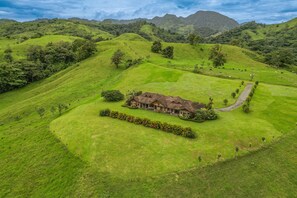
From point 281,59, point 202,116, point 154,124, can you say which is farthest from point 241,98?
point 281,59

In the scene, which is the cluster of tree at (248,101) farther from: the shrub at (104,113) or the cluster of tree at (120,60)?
the cluster of tree at (120,60)

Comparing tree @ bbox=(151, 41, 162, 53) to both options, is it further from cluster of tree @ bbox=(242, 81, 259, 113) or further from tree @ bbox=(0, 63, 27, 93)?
cluster of tree @ bbox=(242, 81, 259, 113)

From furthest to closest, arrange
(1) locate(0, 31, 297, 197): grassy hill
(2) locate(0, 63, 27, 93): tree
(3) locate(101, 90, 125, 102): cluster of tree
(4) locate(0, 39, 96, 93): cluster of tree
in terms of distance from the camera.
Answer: (4) locate(0, 39, 96, 93): cluster of tree < (2) locate(0, 63, 27, 93): tree < (3) locate(101, 90, 125, 102): cluster of tree < (1) locate(0, 31, 297, 197): grassy hill

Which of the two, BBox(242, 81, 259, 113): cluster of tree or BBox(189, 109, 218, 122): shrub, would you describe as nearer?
BBox(189, 109, 218, 122): shrub

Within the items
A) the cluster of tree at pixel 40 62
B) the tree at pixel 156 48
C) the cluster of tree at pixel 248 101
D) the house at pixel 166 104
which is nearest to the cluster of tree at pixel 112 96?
the house at pixel 166 104

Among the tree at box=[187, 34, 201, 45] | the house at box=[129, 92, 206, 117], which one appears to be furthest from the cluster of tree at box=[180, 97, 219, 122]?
the tree at box=[187, 34, 201, 45]

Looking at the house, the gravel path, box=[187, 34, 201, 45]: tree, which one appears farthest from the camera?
box=[187, 34, 201, 45]: tree
